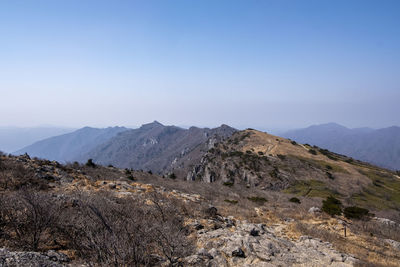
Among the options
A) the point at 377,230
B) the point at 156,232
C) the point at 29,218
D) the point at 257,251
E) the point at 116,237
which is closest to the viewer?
the point at 116,237

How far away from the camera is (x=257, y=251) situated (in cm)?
912

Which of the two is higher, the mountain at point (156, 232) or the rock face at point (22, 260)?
the rock face at point (22, 260)

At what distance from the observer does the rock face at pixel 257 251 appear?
816 cm

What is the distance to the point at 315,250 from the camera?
32.1 feet

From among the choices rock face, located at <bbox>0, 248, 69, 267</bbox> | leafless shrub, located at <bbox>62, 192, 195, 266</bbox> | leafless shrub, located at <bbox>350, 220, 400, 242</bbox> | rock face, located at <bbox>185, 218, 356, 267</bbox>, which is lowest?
leafless shrub, located at <bbox>350, 220, 400, 242</bbox>

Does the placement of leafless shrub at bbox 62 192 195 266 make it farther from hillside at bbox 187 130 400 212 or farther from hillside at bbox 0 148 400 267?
hillside at bbox 187 130 400 212

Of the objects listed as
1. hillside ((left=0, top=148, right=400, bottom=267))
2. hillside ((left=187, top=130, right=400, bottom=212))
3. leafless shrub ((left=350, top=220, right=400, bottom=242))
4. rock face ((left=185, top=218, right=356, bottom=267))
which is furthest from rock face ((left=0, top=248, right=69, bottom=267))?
hillside ((left=187, top=130, right=400, bottom=212))

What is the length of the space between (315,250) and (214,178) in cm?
5931

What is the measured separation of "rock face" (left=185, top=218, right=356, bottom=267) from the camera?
816 cm

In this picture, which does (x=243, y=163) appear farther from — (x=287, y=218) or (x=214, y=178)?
(x=287, y=218)

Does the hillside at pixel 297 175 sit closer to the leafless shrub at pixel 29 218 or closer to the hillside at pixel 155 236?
the hillside at pixel 155 236

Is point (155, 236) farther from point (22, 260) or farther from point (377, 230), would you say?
point (377, 230)

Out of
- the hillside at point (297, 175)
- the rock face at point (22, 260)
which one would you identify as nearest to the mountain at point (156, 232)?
the rock face at point (22, 260)

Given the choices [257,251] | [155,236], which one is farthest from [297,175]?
[155,236]
